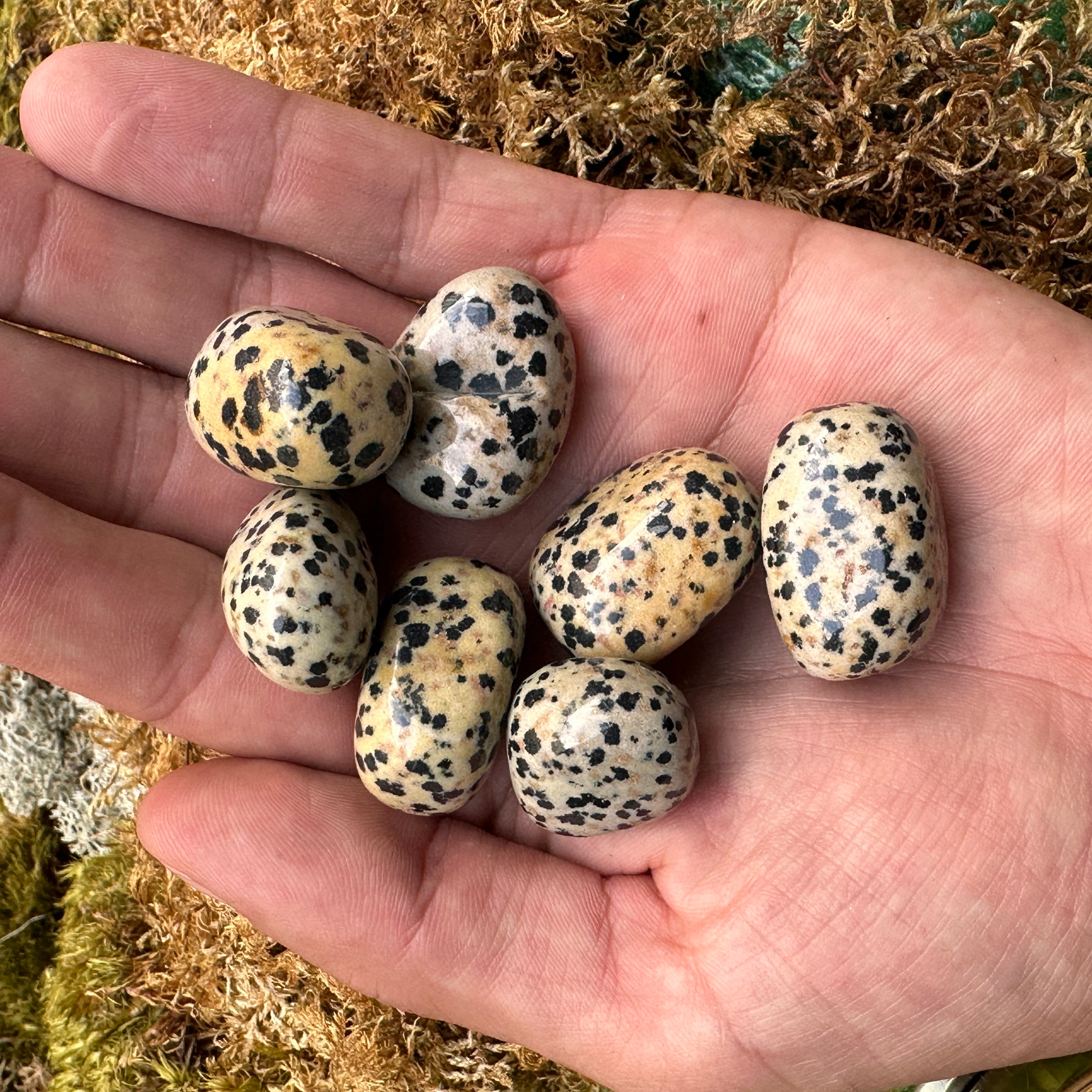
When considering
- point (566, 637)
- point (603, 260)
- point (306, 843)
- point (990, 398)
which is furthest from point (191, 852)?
point (990, 398)

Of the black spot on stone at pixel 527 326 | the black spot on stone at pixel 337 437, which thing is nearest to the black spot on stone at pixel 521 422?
the black spot on stone at pixel 527 326

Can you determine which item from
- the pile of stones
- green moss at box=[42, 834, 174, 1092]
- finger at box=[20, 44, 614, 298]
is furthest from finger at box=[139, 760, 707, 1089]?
finger at box=[20, 44, 614, 298]

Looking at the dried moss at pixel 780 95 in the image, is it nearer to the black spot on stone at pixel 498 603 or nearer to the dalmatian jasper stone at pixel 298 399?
the dalmatian jasper stone at pixel 298 399

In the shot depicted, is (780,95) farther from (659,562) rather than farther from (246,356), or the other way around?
(246,356)

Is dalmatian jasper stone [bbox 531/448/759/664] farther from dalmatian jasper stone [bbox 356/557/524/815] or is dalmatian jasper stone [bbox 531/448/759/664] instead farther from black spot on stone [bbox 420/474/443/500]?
black spot on stone [bbox 420/474/443/500]

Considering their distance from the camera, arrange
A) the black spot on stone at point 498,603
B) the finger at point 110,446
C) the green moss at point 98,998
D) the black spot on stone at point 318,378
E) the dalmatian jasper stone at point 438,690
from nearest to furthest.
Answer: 1. the black spot on stone at point 318,378
2. the dalmatian jasper stone at point 438,690
3. the black spot on stone at point 498,603
4. the finger at point 110,446
5. the green moss at point 98,998
